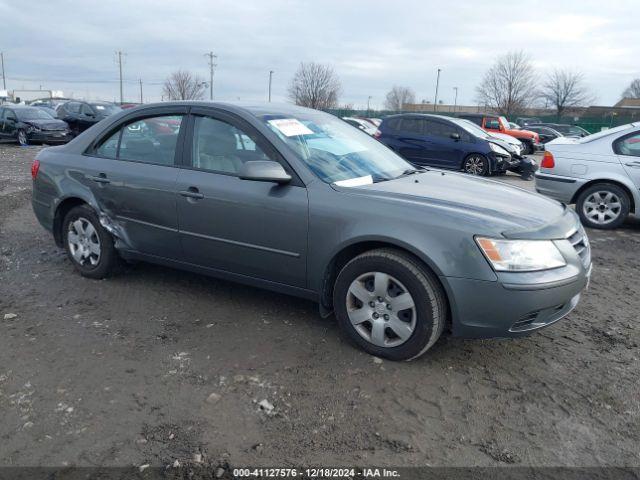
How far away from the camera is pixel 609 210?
719cm

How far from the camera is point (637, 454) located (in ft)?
8.15

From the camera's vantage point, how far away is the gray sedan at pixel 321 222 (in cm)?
302

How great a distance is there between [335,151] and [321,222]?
754mm

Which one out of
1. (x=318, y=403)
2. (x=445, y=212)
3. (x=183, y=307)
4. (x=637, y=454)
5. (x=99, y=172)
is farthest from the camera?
(x=99, y=172)

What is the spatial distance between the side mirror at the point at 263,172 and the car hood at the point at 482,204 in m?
0.40

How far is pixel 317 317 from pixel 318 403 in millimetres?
1173

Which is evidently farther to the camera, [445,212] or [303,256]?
[303,256]

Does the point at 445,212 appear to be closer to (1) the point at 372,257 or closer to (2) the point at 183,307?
(1) the point at 372,257

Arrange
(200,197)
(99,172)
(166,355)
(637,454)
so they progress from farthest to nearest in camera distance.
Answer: (99,172), (200,197), (166,355), (637,454)

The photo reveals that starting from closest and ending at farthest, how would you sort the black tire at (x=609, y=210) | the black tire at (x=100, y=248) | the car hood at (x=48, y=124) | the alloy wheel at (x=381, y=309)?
the alloy wheel at (x=381, y=309)
the black tire at (x=100, y=248)
the black tire at (x=609, y=210)
the car hood at (x=48, y=124)

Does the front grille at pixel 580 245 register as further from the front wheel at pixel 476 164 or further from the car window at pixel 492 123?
the car window at pixel 492 123

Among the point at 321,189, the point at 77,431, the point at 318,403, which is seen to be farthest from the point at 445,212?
the point at 77,431

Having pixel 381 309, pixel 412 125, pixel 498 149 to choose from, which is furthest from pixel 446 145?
pixel 381 309

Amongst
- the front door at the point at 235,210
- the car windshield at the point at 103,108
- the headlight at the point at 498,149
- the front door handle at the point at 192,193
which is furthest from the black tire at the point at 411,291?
the car windshield at the point at 103,108
